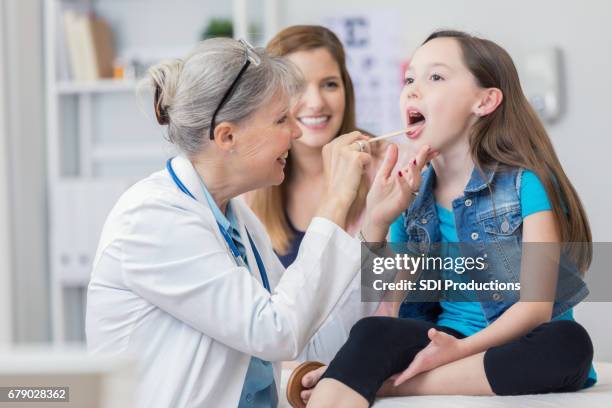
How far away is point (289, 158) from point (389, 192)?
2.15 feet

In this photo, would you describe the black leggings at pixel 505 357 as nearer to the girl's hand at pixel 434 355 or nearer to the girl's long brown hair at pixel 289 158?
the girl's hand at pixel 434 355

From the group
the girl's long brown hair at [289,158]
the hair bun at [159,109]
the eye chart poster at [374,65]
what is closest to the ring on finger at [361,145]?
the hair bun at [159,109]

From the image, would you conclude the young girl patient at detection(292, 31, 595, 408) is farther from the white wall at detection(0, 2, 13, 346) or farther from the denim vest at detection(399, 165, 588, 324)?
the white wall at detection(0, 2, 13, 346)

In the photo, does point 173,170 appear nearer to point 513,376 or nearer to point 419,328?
point 419,328

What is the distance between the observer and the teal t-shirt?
1457 mm

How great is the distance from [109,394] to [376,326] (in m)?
0.76

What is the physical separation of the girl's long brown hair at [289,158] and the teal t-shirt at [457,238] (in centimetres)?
41

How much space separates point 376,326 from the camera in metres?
1.37

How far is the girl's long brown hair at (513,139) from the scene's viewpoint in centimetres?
149

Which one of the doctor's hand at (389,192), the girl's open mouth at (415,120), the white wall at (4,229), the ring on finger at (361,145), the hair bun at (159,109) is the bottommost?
the white wall at (4,229)

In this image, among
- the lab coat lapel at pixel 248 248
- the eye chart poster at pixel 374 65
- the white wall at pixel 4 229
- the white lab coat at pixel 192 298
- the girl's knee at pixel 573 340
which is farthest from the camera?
the white wall at pixel 4 229

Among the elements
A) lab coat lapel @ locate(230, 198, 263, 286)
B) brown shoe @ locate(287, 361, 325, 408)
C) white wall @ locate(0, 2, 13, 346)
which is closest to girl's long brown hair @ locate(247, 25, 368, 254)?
lab coat lapel @ locate(230, 198, 263, 286)

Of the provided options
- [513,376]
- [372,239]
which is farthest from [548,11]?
[513,376]

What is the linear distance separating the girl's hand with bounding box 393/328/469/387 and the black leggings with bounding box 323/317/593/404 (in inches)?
0.9
